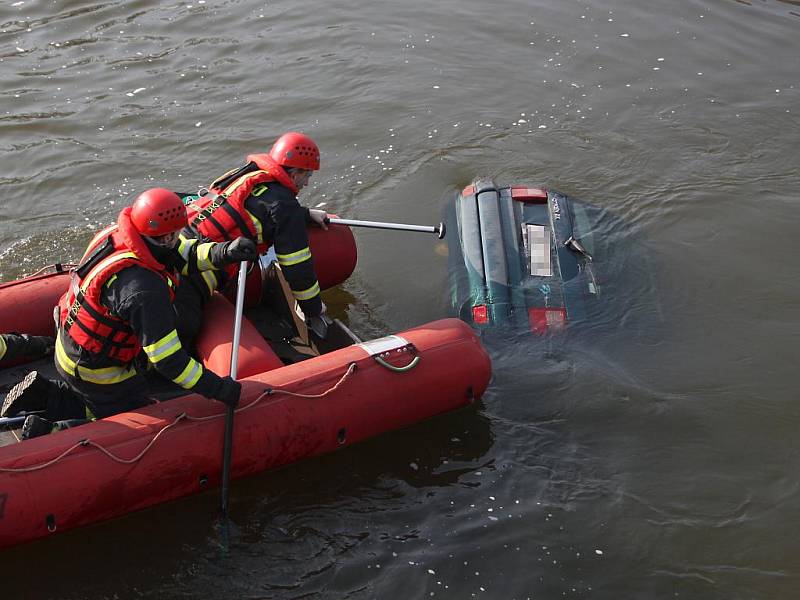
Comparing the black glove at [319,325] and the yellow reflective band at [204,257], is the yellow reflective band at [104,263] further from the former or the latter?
the black glove at [319,325]

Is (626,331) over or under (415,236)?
under

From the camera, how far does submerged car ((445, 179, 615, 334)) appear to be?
6.72m

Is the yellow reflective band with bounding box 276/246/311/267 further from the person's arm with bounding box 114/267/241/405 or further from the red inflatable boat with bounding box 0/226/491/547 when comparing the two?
the person's arm with bounding box 114/267/241/405

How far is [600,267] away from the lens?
7270 millimetres

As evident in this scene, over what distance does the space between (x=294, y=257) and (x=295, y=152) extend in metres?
0.68

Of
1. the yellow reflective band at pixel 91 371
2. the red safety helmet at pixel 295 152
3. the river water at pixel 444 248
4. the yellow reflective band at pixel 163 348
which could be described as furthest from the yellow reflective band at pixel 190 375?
the red safety helmet at pixel 295 152

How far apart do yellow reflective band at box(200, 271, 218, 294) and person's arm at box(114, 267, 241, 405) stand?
113 centimetres

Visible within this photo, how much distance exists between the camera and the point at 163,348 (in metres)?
4.52

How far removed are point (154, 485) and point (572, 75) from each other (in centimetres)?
761

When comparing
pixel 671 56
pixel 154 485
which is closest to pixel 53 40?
pixel 671 56

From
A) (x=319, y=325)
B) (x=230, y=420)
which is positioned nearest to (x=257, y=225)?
(x=319, y=325)

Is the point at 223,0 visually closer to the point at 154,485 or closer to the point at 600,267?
the point at 600,267

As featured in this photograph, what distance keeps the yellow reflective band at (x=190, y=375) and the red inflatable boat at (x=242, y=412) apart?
0.34 meters

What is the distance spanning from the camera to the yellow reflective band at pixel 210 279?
18.7 ft
